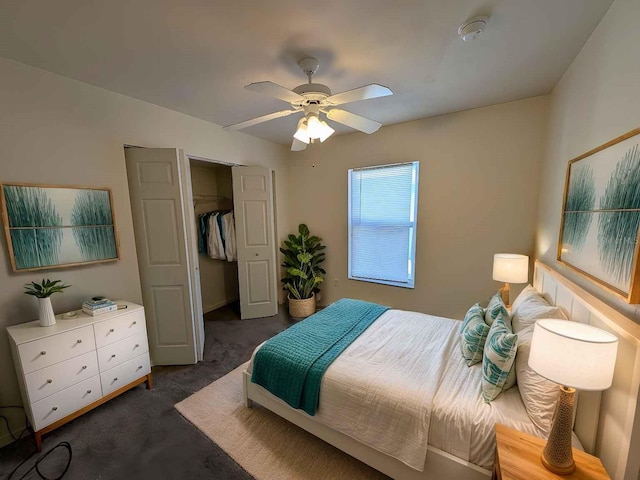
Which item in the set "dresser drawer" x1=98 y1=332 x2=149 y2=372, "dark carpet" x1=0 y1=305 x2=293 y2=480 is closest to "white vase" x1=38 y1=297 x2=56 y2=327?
"dresser drawer" x1=98 y1=332 x2=149 y2=372

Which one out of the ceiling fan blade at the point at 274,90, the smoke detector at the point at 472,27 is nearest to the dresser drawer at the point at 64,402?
the ceiling fan blade at the point at 274,90

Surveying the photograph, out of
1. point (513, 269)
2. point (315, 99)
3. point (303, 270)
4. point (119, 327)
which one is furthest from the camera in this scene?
point (303, 270)

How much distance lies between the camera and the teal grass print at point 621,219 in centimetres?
102

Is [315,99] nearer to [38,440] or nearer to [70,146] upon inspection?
[70,146]

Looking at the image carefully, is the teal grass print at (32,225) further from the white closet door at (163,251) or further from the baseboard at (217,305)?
the baseboard at (217,305)

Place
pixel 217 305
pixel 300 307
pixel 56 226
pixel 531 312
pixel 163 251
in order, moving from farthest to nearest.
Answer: pixel 217 305
pixel 300 307
pixel 163 251
pixel 56 226
pixel 531 312

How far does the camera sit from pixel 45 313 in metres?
1.78

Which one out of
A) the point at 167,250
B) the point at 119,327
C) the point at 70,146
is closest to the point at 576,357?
the point at 119,327

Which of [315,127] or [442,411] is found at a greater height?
[315,127]

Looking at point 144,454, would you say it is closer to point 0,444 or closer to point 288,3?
point 0,444

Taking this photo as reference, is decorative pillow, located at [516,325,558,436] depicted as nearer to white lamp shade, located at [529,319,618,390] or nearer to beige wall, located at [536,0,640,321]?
white lamp shade, located at [529,319,618,390]

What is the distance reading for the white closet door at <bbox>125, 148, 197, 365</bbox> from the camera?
239 cm

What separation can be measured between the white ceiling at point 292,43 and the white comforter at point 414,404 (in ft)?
6.78

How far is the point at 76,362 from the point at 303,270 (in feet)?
→ 8.54
